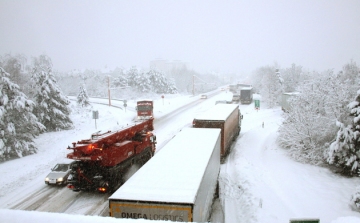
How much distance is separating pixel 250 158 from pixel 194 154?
1171 centimetres

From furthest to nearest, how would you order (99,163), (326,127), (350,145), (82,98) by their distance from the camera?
(82,98) < (326,127) < (350,145) < (99,163)

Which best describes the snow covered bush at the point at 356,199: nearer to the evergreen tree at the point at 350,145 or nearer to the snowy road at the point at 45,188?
the evergreen tree at the point at 350,145

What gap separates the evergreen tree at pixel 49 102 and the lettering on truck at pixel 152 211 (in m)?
26.2

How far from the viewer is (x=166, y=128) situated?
3216 centimetres

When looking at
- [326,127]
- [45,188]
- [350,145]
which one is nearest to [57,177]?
[45,188]

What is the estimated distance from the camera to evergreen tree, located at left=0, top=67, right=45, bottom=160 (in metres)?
20.0

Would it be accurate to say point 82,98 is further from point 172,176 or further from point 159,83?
point 172,176

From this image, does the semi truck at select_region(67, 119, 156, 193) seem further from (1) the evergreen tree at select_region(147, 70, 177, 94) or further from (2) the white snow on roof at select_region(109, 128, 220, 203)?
(1) the evergreen tree at select_region(147, 70, 177, 94)

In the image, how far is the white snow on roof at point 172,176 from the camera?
659 cm

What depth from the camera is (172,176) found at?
7.72 m

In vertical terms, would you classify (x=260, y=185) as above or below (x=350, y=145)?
below

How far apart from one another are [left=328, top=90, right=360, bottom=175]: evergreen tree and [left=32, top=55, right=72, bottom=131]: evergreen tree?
1063 inches

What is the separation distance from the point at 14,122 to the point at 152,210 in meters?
19.4

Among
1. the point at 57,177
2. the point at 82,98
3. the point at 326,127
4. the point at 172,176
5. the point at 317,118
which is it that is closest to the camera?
the point at 172,176
